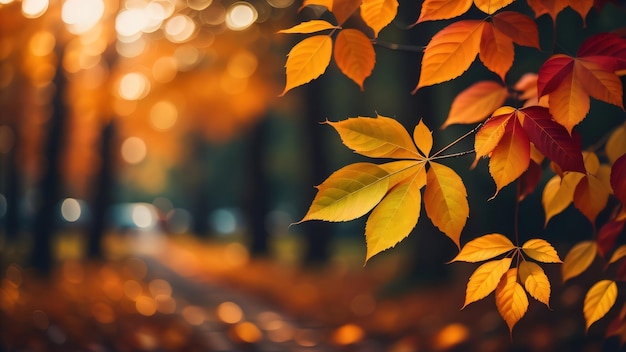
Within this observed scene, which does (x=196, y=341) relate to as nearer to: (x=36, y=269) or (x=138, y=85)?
(x=36, y=269)

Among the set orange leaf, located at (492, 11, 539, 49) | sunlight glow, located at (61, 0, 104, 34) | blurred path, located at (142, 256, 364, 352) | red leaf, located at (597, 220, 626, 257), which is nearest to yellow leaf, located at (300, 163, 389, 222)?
orange leaf, located at (492, 11, 539, 49)

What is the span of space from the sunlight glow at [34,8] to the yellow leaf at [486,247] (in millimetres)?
6520

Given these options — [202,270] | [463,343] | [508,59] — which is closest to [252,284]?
[202,270]

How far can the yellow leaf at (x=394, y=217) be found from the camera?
1735 mm

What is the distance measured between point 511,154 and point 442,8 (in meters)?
0.45

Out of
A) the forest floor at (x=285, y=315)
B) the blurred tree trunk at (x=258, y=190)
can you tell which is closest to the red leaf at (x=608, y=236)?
the forest floor at (x=285, y=315)

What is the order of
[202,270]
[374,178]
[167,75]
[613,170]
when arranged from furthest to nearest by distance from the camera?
[202,270] < [167,75] < [613,170] < [374,178]

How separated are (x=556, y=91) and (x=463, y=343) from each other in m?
4.52

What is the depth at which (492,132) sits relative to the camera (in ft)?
5.77

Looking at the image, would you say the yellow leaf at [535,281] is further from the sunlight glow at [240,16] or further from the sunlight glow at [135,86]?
the sunlight glow at [135,86]

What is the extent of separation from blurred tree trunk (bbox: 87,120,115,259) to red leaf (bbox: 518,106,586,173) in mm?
15043

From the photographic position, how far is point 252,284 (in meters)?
12.4

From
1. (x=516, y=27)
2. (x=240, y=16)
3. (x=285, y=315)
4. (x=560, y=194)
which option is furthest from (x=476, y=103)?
(x=240, y=16)

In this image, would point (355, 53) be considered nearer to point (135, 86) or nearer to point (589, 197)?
point (589, 197)
